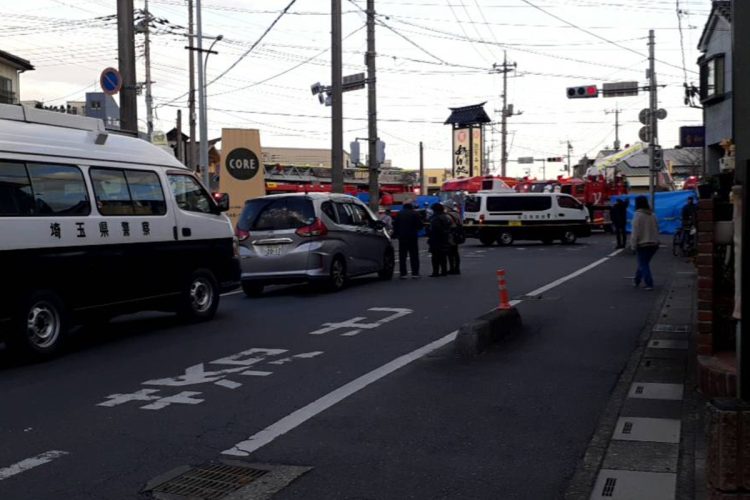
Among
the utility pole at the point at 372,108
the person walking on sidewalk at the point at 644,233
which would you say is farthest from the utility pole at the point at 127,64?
the utility pole at the point at 372,108

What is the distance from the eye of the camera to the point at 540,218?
111 ft

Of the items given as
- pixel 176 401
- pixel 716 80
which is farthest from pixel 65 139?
pixel 716 80

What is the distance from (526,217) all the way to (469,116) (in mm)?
64977

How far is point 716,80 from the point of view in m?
26.6

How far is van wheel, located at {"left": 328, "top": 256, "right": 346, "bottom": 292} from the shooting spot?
15.9 m

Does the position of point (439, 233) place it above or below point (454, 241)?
above

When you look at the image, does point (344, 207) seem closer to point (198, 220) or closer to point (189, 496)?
point (198, 220)

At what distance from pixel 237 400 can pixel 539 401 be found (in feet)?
8.62

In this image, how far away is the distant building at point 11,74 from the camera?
35.1 meters

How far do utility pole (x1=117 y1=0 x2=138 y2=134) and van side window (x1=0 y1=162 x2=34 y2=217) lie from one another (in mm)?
6791

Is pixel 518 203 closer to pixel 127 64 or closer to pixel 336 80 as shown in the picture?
pixel 336 80

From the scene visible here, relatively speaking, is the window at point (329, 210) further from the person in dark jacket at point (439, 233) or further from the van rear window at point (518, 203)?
the van rear window at point (518, 203)

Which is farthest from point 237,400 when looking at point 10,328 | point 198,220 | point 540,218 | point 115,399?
point 540,218

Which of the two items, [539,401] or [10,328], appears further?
[10,328]
